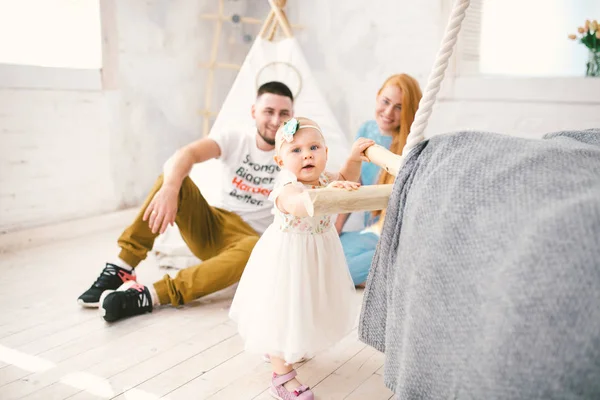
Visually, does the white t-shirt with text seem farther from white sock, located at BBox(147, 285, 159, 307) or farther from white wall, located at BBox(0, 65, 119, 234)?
white wall, located at BBox(0, 65, 119, 234)

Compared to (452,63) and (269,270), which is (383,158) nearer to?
(269,270)

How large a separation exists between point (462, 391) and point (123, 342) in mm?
1158

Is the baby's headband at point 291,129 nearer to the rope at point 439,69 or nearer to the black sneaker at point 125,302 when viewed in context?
the rope at point 439,69

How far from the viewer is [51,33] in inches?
107

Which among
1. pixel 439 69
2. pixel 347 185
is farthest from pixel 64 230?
pixel 439 69

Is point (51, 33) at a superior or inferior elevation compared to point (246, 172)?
superior

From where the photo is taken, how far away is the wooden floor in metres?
1.36

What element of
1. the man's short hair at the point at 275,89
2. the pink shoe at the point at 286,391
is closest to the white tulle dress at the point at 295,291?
the pink shoe at the point at 286,391

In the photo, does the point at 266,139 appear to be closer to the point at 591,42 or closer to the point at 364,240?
the point at 364,240

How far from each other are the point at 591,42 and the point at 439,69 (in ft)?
6.87

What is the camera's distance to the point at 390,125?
7.29ft

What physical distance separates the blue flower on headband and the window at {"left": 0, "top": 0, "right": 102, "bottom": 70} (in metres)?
1.84

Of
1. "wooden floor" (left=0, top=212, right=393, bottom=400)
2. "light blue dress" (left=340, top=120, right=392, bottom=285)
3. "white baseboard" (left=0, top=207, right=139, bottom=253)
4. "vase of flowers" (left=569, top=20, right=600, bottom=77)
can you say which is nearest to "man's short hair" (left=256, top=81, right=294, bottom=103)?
"light blue dress" (left=340, top=120, right=392, bottom=285)

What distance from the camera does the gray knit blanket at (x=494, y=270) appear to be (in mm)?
669
